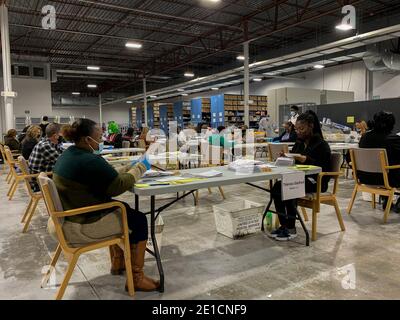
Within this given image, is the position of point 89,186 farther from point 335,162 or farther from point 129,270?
point 335,162

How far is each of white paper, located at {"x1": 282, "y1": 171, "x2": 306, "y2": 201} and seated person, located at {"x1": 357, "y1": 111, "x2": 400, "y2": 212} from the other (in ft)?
5.01

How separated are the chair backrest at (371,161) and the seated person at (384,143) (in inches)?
2.8

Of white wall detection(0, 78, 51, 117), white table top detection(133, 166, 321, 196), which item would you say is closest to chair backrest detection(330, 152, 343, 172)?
white table top detection(133, 166, 321, 196)

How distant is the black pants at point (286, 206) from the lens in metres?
3.36

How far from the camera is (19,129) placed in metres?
13.0

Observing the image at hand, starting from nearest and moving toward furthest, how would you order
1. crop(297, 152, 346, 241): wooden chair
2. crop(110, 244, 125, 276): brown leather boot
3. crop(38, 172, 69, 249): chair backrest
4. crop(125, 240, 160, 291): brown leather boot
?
1. crop(38, 172, 69, 249): chair backrest
2. crop(125, 240, 160, 291): brown leather boot
3. crop(110, 244, 125, 276): brown leather boot
4. crop(297, 152, 346, 241): wooden chair

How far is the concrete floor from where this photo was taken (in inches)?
93.5

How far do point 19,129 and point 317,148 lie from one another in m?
12.6

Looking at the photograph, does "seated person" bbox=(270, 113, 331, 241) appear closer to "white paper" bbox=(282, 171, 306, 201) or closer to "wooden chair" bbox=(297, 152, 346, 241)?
"wooden chair" bbox=(297, 152, 346, 241)

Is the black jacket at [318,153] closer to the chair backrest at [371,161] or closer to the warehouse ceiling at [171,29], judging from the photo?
the chair backrest at [371,161]

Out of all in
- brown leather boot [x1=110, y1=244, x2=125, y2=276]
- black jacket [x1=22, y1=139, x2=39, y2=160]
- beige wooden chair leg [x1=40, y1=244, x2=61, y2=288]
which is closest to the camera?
beige wooden chair leg [x1=40, y1=244, x2=61, y2=288]

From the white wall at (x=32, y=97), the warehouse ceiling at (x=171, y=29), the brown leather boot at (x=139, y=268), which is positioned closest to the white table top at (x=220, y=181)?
the brown leather boot at (x=139, y=268)
